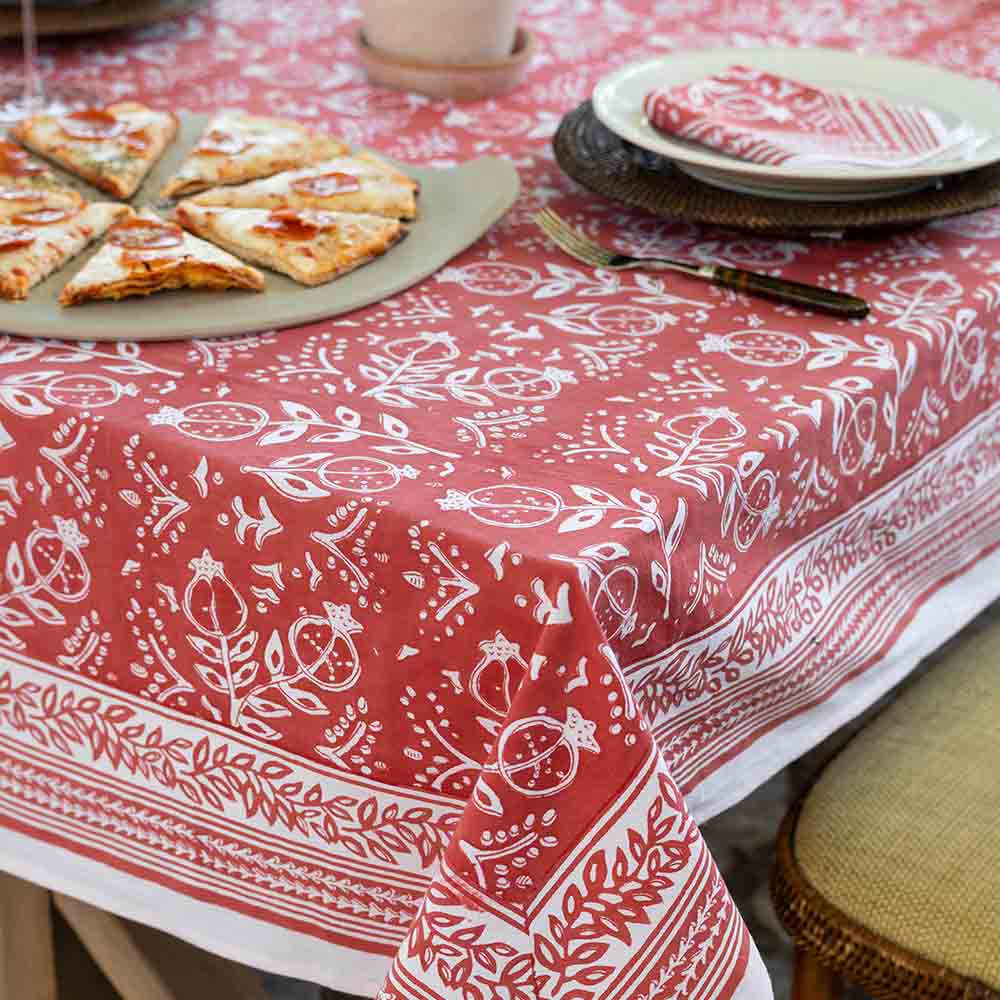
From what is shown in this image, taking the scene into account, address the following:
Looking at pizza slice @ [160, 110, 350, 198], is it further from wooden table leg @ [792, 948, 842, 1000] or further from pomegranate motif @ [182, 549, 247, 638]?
wooden table leg @ [792, 948, 842, 1000]

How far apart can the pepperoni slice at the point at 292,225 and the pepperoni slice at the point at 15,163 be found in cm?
21

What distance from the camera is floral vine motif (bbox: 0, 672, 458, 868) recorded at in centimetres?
75

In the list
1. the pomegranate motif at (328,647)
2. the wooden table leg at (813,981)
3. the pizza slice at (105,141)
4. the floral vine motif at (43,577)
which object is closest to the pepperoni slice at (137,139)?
the pizza slice at (105,141)

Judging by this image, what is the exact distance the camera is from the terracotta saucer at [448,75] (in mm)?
1331

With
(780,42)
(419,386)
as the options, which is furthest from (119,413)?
(780,42)

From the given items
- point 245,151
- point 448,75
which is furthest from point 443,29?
point 245,151

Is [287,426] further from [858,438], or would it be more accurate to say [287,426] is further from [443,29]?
[443,29]

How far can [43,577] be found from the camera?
2.70 ft

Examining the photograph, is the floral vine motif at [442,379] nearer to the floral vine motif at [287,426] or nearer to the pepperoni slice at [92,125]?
the floral vine motif at [287,426]

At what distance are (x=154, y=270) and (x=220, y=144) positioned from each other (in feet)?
0.82

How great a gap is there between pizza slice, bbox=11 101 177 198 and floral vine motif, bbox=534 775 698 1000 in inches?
25.0

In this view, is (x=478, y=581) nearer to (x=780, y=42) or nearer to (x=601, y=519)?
(x=601, y=519)

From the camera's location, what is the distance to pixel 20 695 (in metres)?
0.86

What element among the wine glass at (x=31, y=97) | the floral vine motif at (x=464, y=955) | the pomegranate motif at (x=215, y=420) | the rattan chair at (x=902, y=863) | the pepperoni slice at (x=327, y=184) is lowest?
the rattan chair at (x=902, y=863)
